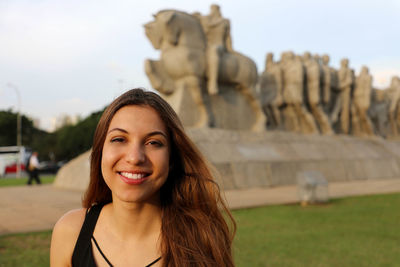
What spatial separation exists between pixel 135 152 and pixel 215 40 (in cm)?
1194

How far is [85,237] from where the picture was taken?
1.48m

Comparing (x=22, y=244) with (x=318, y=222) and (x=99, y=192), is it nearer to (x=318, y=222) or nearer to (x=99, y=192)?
(x=99, y=192)

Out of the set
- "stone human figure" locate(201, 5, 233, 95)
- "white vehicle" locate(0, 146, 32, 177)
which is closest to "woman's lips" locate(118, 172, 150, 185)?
"stone human figure" locate(201, 5, 233, 95)

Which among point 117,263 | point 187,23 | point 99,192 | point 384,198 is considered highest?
point 187,23

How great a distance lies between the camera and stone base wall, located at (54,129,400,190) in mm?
10531

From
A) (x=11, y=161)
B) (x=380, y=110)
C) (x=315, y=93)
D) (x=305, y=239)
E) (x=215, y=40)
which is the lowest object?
(x=11, y=161)

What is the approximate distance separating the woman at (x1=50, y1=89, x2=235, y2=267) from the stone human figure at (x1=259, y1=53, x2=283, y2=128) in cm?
1474

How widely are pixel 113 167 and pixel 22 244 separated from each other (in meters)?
3.41

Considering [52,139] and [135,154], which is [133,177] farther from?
[52,139]

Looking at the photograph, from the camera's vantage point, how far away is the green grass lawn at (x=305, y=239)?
3.61 m

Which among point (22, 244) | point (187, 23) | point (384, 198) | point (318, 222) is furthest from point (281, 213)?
point (187, 23)

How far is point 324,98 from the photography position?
17.1 m

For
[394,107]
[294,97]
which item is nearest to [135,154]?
[294,97]

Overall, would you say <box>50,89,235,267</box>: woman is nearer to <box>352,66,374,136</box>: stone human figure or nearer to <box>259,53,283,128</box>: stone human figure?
<box>259,53,283,128</box>: stone human figure
